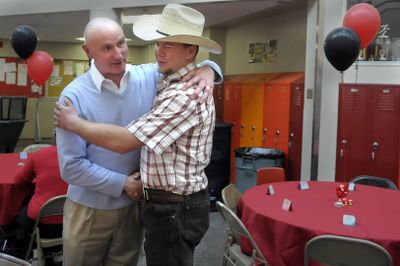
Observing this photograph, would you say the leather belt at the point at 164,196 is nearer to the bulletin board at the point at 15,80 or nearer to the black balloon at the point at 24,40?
the black balloon at the point at 24,40

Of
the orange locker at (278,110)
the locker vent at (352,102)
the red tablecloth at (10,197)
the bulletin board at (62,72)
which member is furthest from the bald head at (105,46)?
the bulletin board at (62,72)

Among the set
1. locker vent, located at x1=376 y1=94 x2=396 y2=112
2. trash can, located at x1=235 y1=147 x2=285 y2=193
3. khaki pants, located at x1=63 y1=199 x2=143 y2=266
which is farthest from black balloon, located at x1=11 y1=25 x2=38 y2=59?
locker vent, located at x1=376 y1=94 x2=396 y2=112

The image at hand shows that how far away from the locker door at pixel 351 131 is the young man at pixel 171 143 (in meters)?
3.62

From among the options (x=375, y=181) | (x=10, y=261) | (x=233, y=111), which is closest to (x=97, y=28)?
(x=10, y=261)

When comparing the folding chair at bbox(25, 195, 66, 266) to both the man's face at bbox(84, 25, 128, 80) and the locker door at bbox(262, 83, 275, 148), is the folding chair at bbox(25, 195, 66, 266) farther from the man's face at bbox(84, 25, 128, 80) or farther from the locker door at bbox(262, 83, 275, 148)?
the locker door at bbox(262, 83, 275, 148)

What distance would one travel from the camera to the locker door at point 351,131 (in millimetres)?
4867

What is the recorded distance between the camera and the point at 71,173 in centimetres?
162

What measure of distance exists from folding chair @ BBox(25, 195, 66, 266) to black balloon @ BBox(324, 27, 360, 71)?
2733 millimetres

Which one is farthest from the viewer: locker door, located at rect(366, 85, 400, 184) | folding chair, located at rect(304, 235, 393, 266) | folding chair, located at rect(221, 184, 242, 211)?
locker door, located at rect(366, 85, 400, 184)

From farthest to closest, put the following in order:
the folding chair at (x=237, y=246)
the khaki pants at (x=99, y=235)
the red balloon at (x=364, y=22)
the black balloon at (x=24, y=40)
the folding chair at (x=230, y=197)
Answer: the black balloon at (x=24, y=40) → the red balloon at (x=364, y=22) → the folding chair at (x=230, y=197) → the folding chair at (x=237, y=246) → the khaki pants at (x=99, y=235)

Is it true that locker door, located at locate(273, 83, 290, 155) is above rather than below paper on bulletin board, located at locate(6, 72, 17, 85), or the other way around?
below

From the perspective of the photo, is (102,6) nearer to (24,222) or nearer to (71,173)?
(24,222)

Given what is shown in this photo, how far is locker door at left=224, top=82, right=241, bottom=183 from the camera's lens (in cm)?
657

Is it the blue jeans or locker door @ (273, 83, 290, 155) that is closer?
the blue jeans
